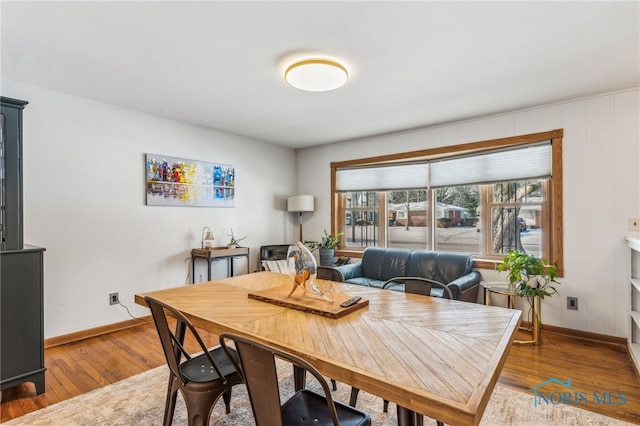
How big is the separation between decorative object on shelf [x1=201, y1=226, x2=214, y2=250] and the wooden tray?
229cm

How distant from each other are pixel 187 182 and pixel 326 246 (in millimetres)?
2165

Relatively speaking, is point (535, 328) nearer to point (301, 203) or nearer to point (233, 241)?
point (301, 203)

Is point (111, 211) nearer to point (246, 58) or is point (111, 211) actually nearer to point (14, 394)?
point (14, 394)

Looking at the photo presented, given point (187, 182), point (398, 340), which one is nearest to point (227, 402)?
point (398, 340)

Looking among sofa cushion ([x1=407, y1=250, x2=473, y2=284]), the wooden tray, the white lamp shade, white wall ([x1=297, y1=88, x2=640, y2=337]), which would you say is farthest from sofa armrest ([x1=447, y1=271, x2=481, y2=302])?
the white lamp shade

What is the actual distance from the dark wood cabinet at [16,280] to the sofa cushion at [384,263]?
3.29 m

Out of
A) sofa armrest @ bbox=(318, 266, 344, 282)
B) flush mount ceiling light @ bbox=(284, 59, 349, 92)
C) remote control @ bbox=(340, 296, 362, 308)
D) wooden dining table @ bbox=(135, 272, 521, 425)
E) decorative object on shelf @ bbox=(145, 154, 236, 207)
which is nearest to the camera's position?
wooden dining table @ bbox=(135, 272, 521, 425)

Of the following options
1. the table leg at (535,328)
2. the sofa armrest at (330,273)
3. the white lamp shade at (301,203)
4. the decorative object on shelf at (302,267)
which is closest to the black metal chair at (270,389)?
the decorative object on shelf at (302,267)

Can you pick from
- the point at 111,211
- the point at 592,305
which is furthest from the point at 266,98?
the point at 592,305

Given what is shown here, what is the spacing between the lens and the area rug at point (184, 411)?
1924 mm

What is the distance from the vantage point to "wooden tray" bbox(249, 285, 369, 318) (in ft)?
5.11

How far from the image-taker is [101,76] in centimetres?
274

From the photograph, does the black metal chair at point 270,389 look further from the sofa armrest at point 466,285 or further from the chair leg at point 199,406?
the sofa armrest at point 466,285

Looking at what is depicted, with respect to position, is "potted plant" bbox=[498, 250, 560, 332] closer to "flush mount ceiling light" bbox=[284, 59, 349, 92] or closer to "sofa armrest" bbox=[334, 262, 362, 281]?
"sofa armrest" bbox=[334, 262, 362, 281]
